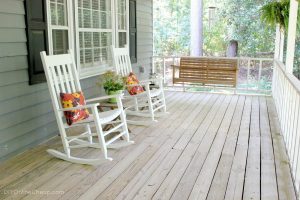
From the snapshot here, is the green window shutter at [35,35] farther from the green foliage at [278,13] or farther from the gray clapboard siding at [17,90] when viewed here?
the green foliage at [278,13]

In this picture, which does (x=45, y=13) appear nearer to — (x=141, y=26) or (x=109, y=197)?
(x=109, y=197)

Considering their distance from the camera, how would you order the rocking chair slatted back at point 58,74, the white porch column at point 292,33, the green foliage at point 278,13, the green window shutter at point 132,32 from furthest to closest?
1. the green window shutter at point 132,32
2. the green foliage at point 278,13
3. the white porch column at point 292,33
4. the rocking chair slatted back at point 58,74

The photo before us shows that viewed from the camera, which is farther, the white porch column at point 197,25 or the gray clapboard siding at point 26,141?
the white porch column at point 197,25

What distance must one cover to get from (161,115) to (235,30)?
776 cm

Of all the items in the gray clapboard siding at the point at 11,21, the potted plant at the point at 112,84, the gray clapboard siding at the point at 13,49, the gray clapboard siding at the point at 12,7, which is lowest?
the potted plant at the point at 112,84

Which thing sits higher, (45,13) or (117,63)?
(45,13)

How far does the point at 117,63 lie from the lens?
4.88m

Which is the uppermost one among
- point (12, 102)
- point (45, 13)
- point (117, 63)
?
point (45, 13)

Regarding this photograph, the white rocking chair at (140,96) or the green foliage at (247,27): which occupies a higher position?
the green foliage at (247,27)

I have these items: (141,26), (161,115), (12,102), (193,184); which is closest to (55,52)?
(12,102)

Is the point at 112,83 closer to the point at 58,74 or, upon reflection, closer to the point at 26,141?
the point at 58,74

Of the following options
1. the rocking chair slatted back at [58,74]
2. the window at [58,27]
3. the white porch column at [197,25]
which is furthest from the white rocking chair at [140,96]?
the white porch column at [197,25]

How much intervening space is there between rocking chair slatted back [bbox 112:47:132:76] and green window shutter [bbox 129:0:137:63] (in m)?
1.12

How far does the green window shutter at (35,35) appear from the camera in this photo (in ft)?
11.1
